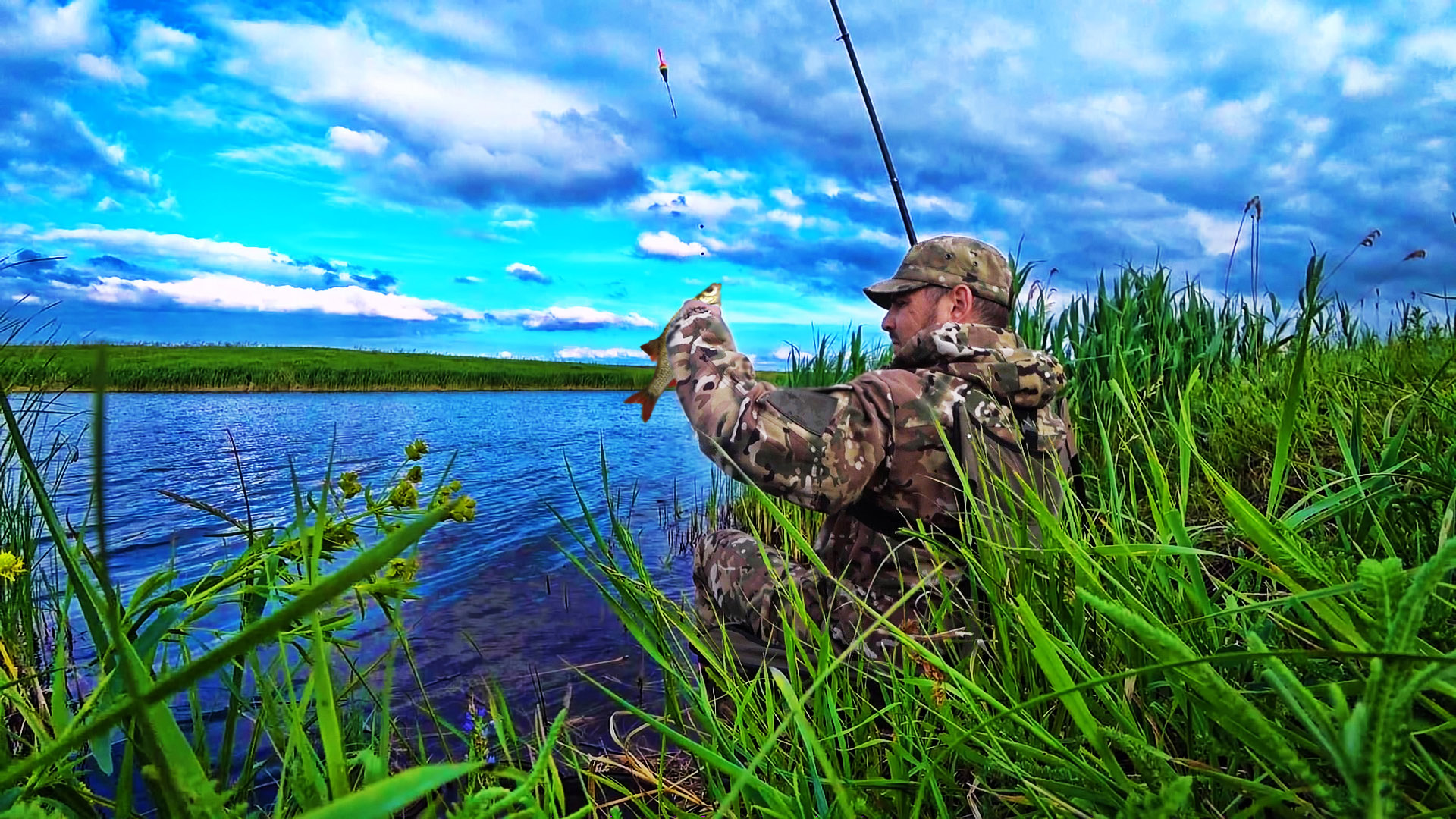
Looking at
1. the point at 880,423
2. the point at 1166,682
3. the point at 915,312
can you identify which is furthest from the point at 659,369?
the point at 1166,682

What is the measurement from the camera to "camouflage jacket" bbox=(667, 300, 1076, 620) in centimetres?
301

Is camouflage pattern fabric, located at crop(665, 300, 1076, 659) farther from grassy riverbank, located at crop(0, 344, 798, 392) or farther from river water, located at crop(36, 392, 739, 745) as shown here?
grassy riverbank, located at crop(0, 344, 798, 392)

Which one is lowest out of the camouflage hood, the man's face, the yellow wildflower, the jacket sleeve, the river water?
the river water

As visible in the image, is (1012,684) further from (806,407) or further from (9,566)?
(9,566)

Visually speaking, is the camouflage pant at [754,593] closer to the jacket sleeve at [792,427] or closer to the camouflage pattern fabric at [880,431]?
the camouflage pattern fabric at [880,431]

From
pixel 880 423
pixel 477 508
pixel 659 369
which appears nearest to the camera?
pixel 880 423

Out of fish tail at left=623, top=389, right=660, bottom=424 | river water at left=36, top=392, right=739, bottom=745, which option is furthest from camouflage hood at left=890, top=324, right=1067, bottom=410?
river water at left=36, top=392, right=739, bottom=745

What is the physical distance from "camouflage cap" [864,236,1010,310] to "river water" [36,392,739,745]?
216 cm

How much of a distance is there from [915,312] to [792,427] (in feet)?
3.72

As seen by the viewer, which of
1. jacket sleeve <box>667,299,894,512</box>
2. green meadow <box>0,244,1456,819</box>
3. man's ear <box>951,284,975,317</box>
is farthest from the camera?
man's ear <box>951,284,975,317</box>

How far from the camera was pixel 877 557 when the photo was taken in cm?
338

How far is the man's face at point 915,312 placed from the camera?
371 centimetres

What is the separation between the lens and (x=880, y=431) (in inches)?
122

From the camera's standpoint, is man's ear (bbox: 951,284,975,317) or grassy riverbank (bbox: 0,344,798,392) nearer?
man's ear (bbox: 951,284,975,317)
